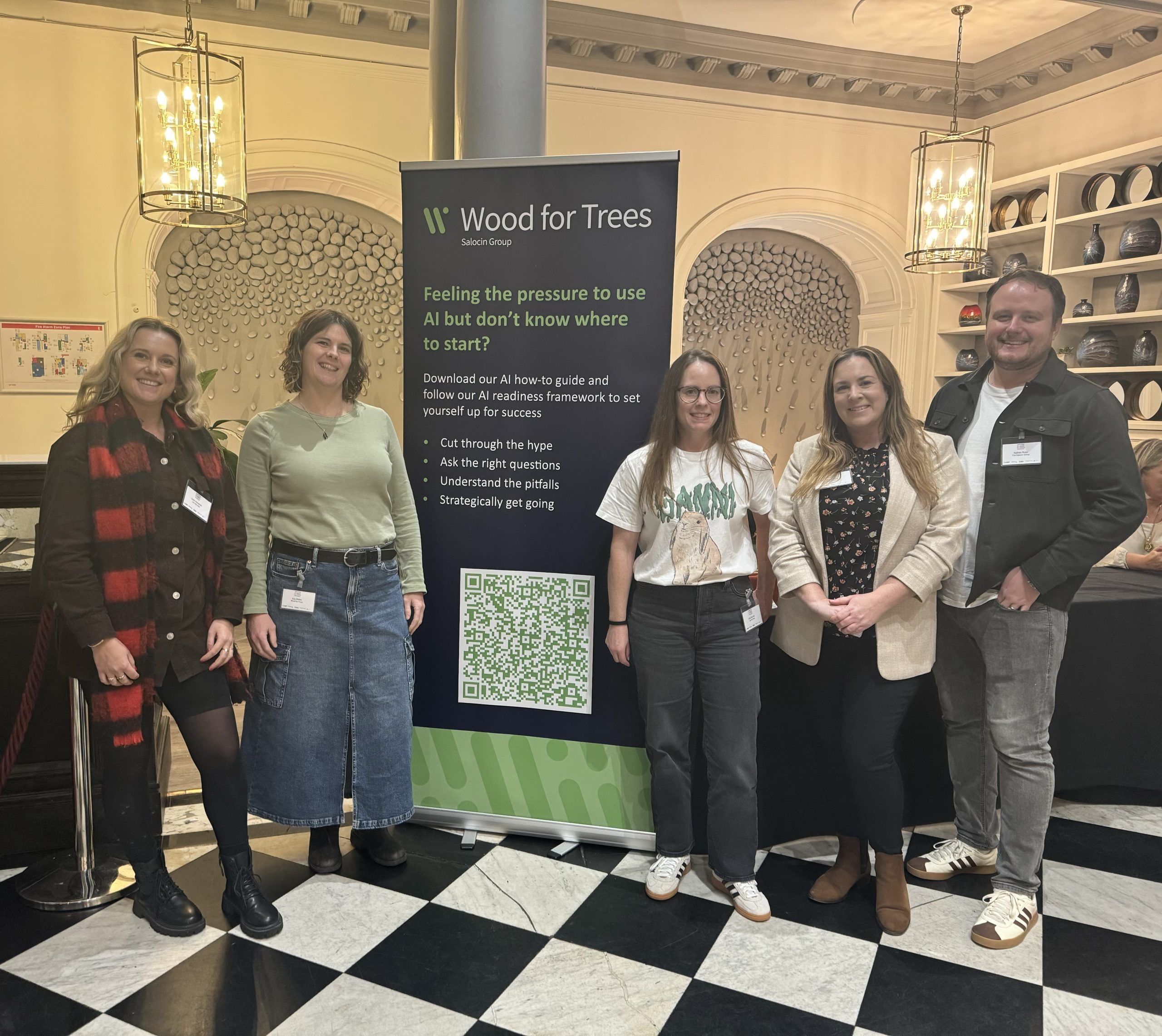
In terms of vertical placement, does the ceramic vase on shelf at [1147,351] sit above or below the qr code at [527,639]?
above

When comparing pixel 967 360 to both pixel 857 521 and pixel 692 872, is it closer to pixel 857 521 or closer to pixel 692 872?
pixel 857 521

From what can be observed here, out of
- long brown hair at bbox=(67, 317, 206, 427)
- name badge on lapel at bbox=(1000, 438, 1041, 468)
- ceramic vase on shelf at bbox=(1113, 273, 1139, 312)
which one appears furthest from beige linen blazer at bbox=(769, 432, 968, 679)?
ceramic vase on shelf at bbox=(1113, 273, 1139, 312)

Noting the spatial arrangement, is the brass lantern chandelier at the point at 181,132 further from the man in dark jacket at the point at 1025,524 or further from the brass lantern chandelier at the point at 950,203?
the brass lantern chandelier at the point at 950,203

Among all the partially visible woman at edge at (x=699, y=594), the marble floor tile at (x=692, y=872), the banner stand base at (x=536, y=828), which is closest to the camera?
the partially visible woman at edge at (x=699, y=594)

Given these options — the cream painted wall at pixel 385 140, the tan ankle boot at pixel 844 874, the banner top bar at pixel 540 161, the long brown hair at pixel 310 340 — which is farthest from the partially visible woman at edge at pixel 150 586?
the cream painted wall at pixel 385 140

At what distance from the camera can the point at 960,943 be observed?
2.19 metres

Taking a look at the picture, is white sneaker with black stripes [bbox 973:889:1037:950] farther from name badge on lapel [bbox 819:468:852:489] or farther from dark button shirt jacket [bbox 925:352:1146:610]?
name badge on lapel [bbox 819:468:852:489]

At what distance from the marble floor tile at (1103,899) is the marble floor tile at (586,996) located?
111cm

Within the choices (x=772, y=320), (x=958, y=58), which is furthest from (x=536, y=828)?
(x=958, y=58)

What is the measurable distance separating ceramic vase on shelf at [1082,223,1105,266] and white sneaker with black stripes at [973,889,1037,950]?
3.95 meters

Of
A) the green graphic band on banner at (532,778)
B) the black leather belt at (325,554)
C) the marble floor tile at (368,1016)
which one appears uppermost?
the black leather belt at (325,554)

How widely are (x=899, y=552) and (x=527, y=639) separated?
1085 millimetres

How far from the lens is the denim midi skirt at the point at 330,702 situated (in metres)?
2.32

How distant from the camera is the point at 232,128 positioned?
3723mm
